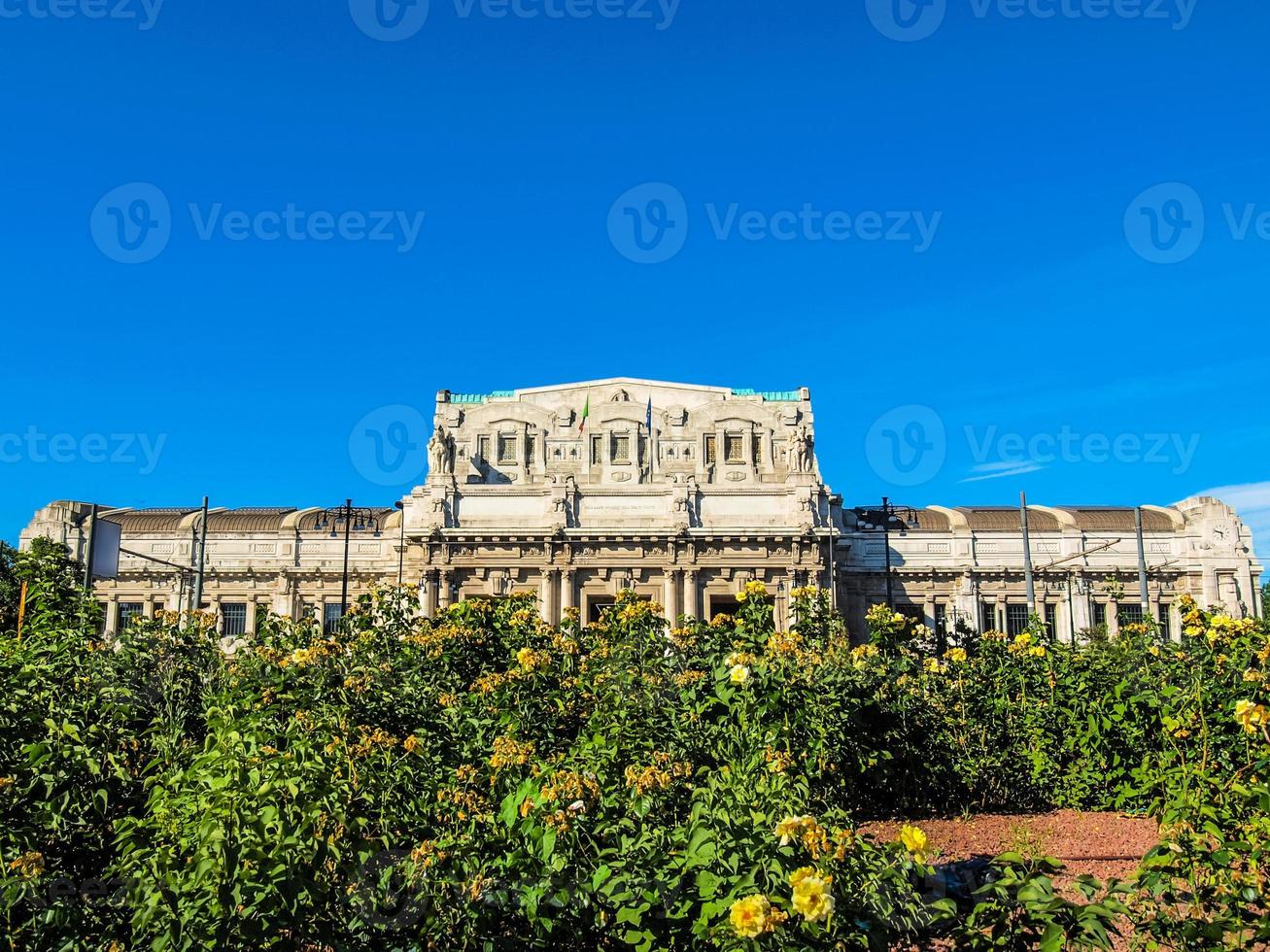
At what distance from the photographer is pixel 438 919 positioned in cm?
532

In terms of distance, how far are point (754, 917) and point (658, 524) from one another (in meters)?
39.7

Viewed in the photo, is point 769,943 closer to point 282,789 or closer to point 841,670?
point 282,789

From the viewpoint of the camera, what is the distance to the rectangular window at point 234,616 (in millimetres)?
47844

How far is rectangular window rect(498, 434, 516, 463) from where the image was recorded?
158 feet

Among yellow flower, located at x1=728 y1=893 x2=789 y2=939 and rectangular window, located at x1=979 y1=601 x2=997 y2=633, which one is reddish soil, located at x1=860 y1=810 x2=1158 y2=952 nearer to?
yellow flower, located at x1=728 y1=893 x2=789 y2=939

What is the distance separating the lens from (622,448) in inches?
1873

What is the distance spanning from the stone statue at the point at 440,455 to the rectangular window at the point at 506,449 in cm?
236

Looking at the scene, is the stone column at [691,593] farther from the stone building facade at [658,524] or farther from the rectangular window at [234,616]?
the rectangular window at [234,616]

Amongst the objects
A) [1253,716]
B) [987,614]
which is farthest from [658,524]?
[1253,716]

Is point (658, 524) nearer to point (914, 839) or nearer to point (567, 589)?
point (567, 589)

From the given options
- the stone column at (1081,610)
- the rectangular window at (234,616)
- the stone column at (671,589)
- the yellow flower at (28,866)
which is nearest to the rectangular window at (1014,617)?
the stone column at (1081,610)

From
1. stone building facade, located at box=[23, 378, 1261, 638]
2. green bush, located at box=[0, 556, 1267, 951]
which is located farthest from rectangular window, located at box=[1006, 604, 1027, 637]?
green bush, located at box=[0, 556, 1267, 951]

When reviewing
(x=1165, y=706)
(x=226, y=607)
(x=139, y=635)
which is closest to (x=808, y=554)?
(x=226, y=607)

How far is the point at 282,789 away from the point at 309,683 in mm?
4735
